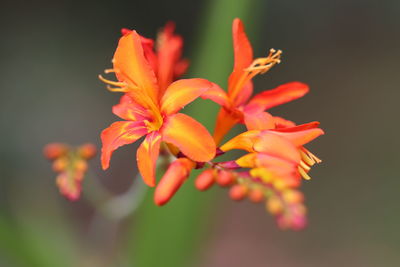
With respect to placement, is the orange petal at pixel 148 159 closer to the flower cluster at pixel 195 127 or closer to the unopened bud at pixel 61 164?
the flower cluster at pixel 195 127

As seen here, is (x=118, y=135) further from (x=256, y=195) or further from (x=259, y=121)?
(x=256, y=195)

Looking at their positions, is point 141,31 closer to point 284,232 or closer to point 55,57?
point 55,57

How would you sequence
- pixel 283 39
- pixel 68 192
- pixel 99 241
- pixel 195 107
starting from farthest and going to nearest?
pixel 283 39 < pixel 99 241 < pixel 195 107 < pixel 68 192

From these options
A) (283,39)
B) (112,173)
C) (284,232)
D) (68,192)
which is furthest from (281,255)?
(68,192)

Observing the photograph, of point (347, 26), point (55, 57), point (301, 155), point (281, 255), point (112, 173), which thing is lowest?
point (281, 255)

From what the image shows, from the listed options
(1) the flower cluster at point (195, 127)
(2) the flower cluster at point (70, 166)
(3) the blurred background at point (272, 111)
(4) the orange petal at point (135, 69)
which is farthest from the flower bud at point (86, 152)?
(3) the blurred background at point (272, 111)

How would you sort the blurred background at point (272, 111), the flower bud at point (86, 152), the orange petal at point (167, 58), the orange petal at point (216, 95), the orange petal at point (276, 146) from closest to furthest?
the orange petal at point (276, 146) → the orange petal at point (216, 95) → the orange petal at point (167, 58) → the flower bud at point (86, 152) → the blurred background at point (272, 111)

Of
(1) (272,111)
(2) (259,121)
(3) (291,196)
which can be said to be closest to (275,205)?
(3) (291,196)
